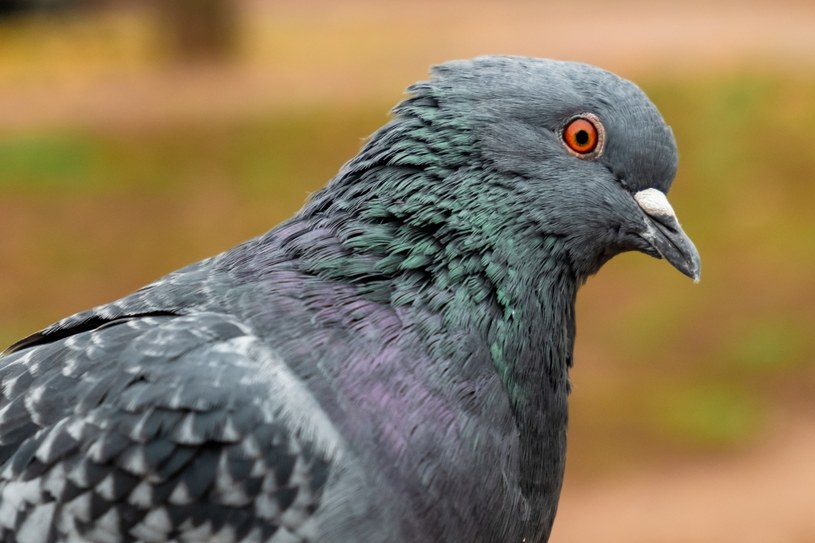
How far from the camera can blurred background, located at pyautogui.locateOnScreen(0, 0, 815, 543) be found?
10.1m

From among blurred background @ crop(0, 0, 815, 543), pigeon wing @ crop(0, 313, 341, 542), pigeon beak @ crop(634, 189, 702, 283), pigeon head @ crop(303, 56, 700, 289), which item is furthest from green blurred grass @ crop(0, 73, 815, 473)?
pigeon wing @ crop(0, 313, 341, 542)

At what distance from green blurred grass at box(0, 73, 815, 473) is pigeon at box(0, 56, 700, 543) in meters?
6.64

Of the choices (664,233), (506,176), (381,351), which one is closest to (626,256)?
(664,233)

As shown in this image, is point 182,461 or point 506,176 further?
point 506,176

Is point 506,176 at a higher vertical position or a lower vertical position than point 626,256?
higher

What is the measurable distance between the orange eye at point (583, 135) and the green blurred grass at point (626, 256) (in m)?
6.70

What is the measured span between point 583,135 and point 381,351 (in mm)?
949

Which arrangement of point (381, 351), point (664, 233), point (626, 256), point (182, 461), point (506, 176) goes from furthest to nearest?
point (626, 256), point (664, 233), point (506, 176), point (381, 351), point (182, 461)

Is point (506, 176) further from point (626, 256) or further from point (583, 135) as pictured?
point (626, 256)

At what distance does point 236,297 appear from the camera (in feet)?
11.7

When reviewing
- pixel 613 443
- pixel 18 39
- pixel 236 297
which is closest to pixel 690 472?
pixel 613 443

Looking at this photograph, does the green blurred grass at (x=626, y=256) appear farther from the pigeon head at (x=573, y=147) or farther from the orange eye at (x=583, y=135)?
the orange eye at (x=583, y=135)

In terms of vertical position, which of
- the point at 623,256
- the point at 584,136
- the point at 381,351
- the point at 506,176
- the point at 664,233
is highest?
the point at 584,136

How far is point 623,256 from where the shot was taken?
12750 millimetres
